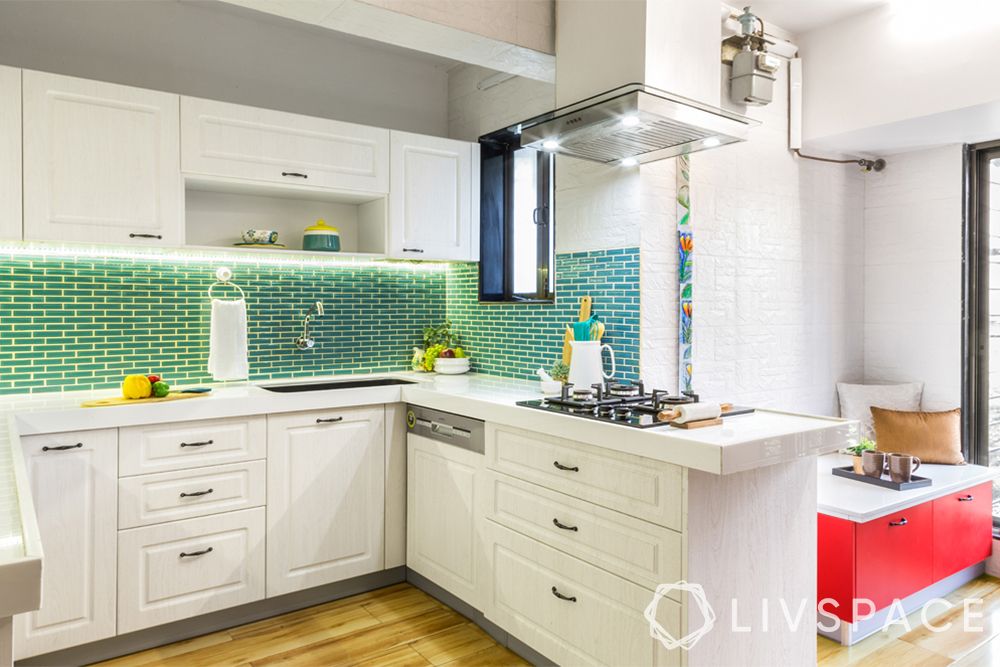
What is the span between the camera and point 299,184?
3127 millimetres

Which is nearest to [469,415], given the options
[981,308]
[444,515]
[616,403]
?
[444,515]

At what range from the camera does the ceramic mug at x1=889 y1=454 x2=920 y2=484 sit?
2.89 m

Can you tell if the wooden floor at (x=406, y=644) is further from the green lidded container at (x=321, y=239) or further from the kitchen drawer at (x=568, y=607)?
the green lidded container at (x=321, y=239)

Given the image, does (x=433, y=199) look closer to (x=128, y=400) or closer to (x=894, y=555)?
(x=128, y=400)

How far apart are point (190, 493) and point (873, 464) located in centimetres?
292

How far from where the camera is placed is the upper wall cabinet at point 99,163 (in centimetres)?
255

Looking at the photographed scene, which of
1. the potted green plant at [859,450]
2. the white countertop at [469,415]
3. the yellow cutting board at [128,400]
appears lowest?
the potted green plant at [859,450]

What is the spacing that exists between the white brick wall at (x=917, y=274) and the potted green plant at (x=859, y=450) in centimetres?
50

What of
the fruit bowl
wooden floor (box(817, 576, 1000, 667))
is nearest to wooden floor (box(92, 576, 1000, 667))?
wooden floor (box(817, 576, 1000, 667))

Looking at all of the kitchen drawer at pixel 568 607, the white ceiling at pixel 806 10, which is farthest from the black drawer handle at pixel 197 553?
the white ceiling at pixel 806 10

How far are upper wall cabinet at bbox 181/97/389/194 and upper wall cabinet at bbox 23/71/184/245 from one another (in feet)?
0.33

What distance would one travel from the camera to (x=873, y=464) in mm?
2996

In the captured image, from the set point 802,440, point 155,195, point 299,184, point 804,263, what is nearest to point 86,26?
point 155,195

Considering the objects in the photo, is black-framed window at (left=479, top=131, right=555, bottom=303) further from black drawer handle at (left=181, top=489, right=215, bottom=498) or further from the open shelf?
black drawer handle at (left=181, top=489, right=215, bottom=498)
